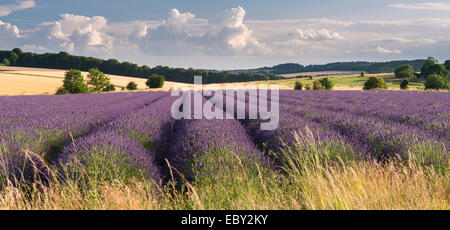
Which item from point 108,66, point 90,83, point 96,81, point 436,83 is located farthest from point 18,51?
point 436,83

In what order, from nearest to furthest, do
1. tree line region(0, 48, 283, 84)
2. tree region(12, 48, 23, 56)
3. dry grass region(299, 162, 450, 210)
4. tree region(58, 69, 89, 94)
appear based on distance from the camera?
1. dry grass region(299, 162, 450, 210)
2. tree region(58, 69, 89, 94)
3. tree line region(0, 48, 283, 84)
4. tree region(12, 48, 23, 56)

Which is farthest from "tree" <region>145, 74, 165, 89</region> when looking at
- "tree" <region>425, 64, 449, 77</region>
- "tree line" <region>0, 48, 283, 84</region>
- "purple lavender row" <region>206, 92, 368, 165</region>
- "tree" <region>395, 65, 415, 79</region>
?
"tree" <region>425, 64, 449, 77</region>

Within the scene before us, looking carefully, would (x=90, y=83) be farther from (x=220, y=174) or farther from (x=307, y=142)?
(x=220, y=174)

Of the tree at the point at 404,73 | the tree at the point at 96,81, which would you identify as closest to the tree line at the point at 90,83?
the tree at the point at 96,81

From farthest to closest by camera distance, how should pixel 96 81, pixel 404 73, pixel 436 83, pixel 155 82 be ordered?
1. pixel 404 73
2. pixel 155 82
3. pixel 96 81
4. pixel 436 83

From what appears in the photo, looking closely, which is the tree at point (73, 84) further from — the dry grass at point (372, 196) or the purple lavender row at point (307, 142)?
the dry grass at point (372, 196)

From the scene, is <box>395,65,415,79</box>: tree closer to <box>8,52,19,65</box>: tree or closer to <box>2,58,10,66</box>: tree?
<box>2,58,10,66</box>: tree

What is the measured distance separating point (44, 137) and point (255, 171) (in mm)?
3591

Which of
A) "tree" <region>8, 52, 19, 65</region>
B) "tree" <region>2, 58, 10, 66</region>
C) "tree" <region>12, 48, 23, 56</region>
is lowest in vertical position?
"tree" <region>2, 58, 10, 66</region>

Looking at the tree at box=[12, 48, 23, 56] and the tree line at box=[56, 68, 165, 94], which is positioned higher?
the tree at box=[12, 48, 23, 56]

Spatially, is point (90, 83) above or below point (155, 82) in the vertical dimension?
below
